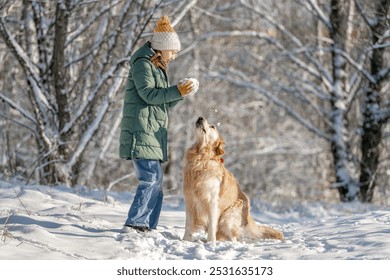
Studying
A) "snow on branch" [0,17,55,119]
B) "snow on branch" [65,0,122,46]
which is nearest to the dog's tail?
"snow on branch" [0,17,55,119]

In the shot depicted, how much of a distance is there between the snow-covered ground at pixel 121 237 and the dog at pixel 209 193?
27 centimetres

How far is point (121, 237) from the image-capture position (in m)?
6.30

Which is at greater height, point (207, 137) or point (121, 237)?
point (207, 137)

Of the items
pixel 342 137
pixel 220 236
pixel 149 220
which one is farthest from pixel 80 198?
pixel 342 137

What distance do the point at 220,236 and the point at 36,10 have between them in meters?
5.79

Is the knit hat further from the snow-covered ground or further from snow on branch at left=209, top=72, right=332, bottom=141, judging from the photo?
snow on branch at left=209, top=72, right=332, bottom=141

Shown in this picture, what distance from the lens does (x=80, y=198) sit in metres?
8.56

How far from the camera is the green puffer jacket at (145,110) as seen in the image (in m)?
6.41

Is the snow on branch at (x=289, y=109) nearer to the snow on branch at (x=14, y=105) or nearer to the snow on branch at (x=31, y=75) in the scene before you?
the snow on branch at (x=31, y=75)

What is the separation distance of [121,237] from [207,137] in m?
1.28

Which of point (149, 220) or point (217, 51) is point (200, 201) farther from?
point (217, 51)

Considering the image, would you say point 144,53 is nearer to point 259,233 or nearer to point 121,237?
point 121,237

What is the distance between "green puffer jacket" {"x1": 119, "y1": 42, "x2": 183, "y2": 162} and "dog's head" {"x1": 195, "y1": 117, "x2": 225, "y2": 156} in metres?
0.33

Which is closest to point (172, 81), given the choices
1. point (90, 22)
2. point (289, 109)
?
point (289, 109)
